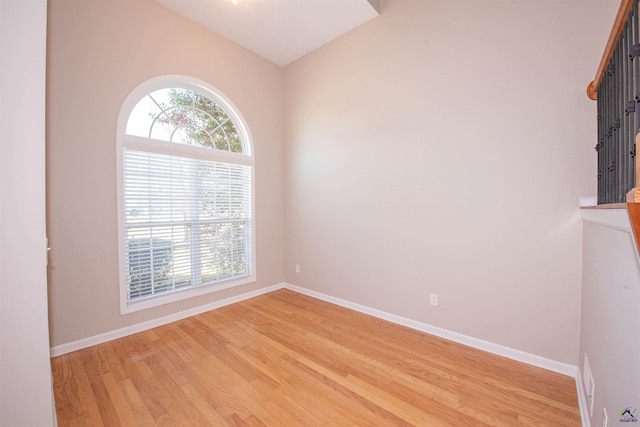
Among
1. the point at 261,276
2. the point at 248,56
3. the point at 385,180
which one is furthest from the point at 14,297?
the point at 248,56

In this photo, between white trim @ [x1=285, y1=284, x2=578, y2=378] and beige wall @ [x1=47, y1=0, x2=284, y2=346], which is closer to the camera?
white trim @ [x1=285, y1=284, x2=578, y2=378]

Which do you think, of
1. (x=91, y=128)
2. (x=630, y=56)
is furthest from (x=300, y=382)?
(x=91, y=128)

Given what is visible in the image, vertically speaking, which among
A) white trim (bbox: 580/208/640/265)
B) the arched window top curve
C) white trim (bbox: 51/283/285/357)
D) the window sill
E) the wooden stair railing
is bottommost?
white trim (bbox: 51/283/285/357)

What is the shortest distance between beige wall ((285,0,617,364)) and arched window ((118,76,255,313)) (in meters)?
1.13

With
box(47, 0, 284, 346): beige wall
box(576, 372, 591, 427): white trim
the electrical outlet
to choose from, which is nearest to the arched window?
box(47, 0, 284, 346): beige wall

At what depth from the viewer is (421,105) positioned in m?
2.50

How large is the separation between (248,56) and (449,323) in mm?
3938

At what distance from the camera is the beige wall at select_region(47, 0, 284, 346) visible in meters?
2.11

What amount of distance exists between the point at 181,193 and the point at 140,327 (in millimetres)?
1418

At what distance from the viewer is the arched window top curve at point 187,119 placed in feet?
8.62

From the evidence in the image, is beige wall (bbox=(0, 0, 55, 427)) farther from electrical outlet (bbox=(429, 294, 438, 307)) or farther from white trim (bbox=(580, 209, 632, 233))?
electrical outlet (bbox=(429, 294, 438, 307))

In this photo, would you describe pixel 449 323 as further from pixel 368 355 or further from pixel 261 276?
pixel 261 276

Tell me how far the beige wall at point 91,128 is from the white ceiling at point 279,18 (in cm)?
29

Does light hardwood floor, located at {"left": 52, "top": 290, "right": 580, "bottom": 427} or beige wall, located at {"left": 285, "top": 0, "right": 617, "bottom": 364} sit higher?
beige wall, located at {"left": 285, "top": 0, "right": 617, "bottom": 364}
